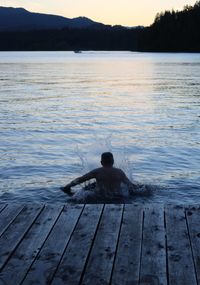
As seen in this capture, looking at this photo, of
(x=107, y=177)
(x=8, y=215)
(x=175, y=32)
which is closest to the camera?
(x=8, y=215)

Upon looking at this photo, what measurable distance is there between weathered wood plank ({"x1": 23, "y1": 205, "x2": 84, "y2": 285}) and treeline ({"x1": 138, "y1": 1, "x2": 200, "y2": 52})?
17341 cm

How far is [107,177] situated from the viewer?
10.6 m

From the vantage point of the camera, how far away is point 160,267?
221 inches

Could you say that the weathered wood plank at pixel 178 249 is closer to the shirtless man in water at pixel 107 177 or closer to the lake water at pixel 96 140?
the shirtless man in water at pixel 107 177

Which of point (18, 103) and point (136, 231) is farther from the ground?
point (136, 231)

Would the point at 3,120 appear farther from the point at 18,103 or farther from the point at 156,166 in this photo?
the point at 156,166

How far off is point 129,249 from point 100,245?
1.25ft

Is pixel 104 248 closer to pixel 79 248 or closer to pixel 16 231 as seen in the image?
pixel 79 248

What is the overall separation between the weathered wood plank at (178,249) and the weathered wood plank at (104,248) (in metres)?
0.67

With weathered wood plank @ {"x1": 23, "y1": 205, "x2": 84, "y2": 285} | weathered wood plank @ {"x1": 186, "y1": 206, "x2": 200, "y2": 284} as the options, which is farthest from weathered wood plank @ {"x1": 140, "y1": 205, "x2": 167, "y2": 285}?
weathered wood plank @ {"x1": 23, "y1": 205, "x2": 84, "y2": 285}

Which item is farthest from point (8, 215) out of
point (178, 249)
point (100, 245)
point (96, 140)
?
point (96, 140)

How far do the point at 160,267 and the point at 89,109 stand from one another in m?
26.1

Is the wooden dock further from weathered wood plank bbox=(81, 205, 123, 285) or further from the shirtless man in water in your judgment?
the shirtless man in water

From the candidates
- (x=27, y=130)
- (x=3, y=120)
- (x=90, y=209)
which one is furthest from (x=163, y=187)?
(x=3, y=120)
